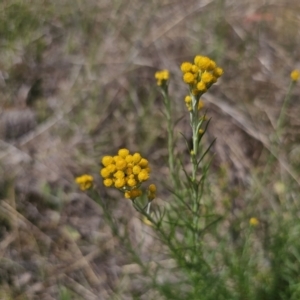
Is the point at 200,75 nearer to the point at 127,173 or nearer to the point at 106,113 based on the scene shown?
the point at 127,173

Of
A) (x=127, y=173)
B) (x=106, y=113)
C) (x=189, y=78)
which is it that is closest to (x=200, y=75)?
(x=189, y=78)

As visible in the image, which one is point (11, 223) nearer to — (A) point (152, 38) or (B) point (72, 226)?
(B) point (72, 226)

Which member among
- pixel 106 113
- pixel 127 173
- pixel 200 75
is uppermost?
pixel 200 75

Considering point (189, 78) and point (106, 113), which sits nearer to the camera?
point (189, 78)

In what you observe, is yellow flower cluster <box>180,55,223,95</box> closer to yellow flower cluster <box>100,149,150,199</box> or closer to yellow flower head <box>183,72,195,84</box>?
yellow flower head <box>183,72,195,84</box>

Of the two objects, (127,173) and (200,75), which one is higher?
(200,75)

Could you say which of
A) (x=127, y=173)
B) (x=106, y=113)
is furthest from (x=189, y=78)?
(x=106, y=113)
